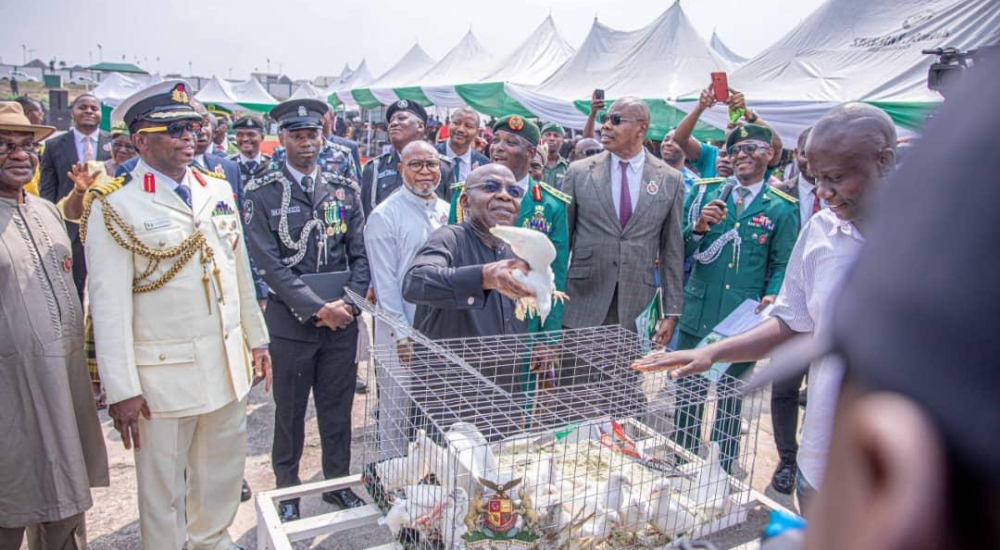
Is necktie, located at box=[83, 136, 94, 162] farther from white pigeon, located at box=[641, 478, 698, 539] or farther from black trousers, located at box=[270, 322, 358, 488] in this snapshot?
white pigeon, located at box=[641, 478, 698, 539]

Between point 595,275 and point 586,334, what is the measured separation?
1.91 ft

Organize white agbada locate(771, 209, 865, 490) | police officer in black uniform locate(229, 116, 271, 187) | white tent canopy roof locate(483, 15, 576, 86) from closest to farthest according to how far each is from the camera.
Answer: white agbada locate(771, 209, 865, 490), police officer in black uniform locate(229, 116, 271, 187), white tent canopy roof locate(483, 15, 576, 86)

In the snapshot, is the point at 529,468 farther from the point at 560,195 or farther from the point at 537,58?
the point at 537,58

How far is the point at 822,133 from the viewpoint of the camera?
183cm

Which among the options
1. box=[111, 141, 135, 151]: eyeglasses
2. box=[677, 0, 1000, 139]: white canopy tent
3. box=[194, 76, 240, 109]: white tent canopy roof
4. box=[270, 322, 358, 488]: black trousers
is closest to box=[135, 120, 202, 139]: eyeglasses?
box=[270, 322, 358, 488]: black trousers

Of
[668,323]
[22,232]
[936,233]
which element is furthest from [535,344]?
[936,233]

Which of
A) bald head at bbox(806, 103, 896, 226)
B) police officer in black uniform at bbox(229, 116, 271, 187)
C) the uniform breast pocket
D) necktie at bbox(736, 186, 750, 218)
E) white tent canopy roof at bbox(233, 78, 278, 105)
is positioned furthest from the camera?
white tent canopy roof at bbox(233, 78, 278, 105)

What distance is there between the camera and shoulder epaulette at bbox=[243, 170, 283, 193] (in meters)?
3.43

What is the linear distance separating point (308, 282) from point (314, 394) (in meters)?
0.65

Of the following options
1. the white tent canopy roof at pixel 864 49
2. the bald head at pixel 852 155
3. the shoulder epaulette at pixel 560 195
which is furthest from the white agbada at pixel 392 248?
the white tent canopy roof at pixel 864 49

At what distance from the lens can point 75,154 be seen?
5.50 meters

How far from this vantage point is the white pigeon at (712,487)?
2.24m

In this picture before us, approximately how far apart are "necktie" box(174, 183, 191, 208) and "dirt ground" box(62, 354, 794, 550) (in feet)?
3.68

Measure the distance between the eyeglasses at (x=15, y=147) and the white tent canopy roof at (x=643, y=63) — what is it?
893cm
